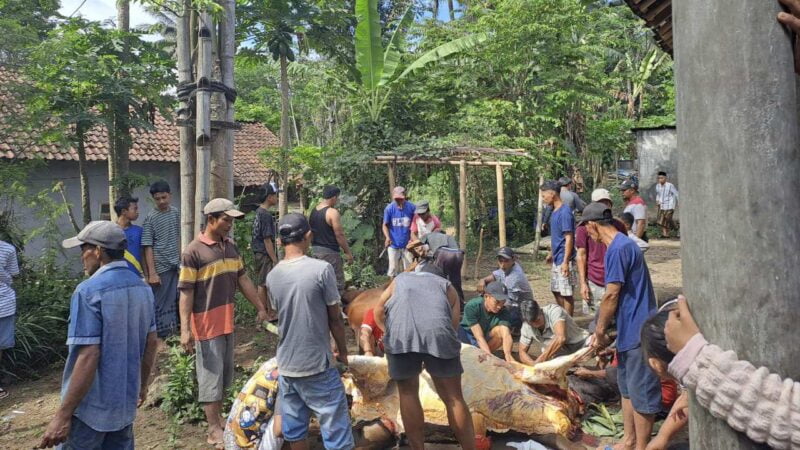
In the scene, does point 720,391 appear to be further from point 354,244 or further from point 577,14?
point 577,14

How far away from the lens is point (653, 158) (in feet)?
54.1

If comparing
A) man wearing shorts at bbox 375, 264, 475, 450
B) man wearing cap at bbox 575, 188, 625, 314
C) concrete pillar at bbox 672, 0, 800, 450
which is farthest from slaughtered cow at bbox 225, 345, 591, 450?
concrete pillar at bbox 672, 0, 800, 450

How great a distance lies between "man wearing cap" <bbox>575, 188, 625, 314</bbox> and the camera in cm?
648

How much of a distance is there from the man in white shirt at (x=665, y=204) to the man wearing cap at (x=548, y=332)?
877 centimetres

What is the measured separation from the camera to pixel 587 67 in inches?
568

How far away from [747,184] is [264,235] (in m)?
6.95

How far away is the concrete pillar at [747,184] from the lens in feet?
3.74

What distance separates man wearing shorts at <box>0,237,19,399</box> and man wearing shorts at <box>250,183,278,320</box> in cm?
268

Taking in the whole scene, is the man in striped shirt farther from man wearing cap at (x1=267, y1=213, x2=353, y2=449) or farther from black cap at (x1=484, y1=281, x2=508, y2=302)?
black cap at (x1=484, y1=281, x2=508, y2=302)

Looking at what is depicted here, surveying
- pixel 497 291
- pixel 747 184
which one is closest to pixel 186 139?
pixel 497 291

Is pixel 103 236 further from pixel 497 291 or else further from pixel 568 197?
pixel 568 197

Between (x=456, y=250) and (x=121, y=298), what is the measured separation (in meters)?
3.62

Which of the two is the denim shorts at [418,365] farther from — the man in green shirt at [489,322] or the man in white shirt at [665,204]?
the man in white shirt at [665,204]

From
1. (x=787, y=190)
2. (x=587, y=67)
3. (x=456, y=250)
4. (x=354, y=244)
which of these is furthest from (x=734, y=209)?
(x=587, y=67)
